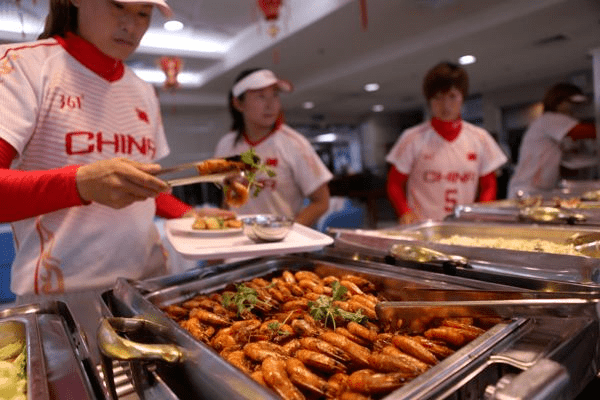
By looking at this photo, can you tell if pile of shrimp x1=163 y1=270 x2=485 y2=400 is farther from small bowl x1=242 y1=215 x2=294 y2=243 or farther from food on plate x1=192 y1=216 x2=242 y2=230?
food on plate x1=192 y1=216 x2=242 y2=230

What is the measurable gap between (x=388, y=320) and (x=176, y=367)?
0.47m

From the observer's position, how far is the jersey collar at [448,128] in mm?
3338

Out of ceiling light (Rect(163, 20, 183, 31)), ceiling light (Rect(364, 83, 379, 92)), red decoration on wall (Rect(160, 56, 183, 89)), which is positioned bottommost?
red decoration on wall (Rect(160, 56, 183, 89))

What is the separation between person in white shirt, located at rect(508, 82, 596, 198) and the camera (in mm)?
4086

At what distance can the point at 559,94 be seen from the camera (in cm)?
419

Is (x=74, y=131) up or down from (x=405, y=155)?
up

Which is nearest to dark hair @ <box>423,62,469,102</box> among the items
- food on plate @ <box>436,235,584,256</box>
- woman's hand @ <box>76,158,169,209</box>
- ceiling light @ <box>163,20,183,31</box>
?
food on plate @ <box>436,235,584,256</box>

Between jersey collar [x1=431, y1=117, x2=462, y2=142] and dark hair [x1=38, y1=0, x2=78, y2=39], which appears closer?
dark hair [x1=38, y1=0, x2=78, y2=39]

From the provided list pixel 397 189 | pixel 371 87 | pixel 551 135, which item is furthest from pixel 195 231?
pixel 371 87

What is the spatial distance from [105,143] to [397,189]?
95.2 inches

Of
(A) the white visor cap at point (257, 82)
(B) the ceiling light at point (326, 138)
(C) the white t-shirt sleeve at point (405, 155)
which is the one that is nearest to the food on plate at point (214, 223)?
(A) the white visor cap at point (257, 82)

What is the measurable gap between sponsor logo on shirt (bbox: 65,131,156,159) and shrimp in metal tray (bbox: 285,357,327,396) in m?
1.17

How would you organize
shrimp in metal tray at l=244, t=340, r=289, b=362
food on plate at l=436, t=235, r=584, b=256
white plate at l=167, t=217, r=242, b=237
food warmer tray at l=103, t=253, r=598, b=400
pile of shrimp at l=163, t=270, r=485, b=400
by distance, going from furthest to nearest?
1. white plate at l=167, t=217, r=242, b=237
2. food on plate at l=436, t=235, r=584, b=256
3. shrimp in metal tray at l=244, t=340, r=289, b=362
4. pile of shrimp at l=163, t=270, r=485, b=400
5. food warmer tray at l=103, t=253, r=598, b=400

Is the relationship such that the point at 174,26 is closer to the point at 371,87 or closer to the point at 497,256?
the point at 371,87
